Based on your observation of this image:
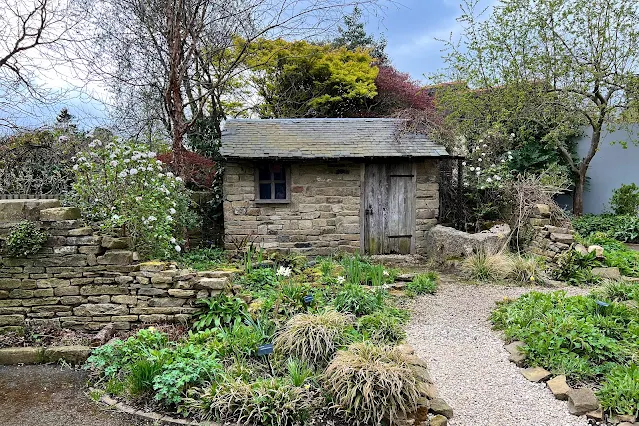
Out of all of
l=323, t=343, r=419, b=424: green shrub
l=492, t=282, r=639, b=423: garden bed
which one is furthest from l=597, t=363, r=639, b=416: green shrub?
l=323, t=343, r=419, b=424: green shrub

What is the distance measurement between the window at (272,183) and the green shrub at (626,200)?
9.85 metres

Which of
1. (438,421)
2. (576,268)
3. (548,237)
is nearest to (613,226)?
(548,237)

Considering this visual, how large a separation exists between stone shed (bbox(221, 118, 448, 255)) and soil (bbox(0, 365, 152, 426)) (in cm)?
546

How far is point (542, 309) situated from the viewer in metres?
5.14

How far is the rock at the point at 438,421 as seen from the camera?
10.8 feet

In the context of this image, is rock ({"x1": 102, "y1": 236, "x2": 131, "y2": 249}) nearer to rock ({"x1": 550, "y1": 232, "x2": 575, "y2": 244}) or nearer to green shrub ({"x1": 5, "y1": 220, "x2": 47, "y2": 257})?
green shrub ({"x1": 5, "y1": 220, "x2": 47, "y2": 257})

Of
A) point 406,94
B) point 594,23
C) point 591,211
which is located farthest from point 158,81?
point 591,211

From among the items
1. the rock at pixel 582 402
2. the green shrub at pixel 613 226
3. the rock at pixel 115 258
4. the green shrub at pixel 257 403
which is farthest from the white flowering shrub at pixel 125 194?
the green shrub at pixel 613 226

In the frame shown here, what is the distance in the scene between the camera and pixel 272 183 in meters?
9.63

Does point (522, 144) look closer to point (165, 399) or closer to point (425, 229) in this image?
point (425, 229)

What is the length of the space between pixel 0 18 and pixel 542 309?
27.0ft

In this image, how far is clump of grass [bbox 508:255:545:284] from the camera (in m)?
7.42

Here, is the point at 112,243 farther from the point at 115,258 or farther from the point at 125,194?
the point at 125,194

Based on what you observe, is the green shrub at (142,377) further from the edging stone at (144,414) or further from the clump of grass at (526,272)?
the clump of grass at (526,272)
